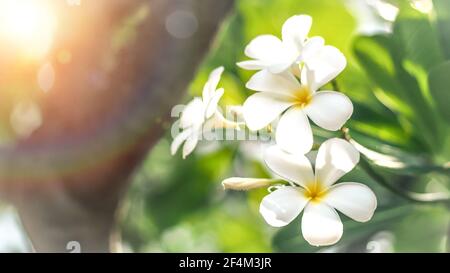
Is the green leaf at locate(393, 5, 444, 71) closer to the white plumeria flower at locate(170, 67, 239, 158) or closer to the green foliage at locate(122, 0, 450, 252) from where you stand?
the green foliage at locate(122, 0, 450, 252)

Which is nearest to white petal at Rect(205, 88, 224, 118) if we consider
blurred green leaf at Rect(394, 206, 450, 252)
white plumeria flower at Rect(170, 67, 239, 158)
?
white plumeria flower at Rect(170, 67, 239, 158)

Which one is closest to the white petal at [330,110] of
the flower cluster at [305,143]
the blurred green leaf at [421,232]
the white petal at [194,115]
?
the flower cluster at [305,143]

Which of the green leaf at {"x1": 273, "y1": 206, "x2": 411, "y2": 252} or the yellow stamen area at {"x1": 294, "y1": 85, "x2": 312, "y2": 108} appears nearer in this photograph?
the yellow stamen area at {"x1": 294, "y1": 85, "x2": 312, "y2": 108}

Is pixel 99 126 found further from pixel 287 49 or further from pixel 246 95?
pixel 287 49

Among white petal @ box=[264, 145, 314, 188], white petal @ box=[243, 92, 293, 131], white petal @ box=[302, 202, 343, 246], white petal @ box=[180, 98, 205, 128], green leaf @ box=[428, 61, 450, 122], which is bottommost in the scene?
white petal @ box=[302, 202, 343, 246]

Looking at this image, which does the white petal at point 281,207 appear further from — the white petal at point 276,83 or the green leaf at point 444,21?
the green leaf at point 444,21

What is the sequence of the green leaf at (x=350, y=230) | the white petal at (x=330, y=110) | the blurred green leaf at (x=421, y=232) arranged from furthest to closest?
the blurred green leaf at (x=421, y=232), the green leaf at (x=350, y=230), the white petal at (x=330, y=110)
